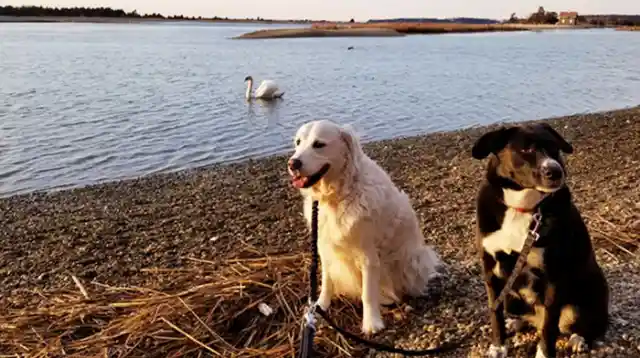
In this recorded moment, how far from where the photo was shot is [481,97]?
25953 millimetres

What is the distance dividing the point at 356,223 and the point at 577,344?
1687mm

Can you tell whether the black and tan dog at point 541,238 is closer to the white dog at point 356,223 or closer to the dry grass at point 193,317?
the white dog at point 356,223

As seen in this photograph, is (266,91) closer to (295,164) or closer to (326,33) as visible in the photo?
(295,164)

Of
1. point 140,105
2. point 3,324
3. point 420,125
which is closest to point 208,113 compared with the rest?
point 140,105

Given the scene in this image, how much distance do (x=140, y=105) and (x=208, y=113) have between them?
3035 millimetres

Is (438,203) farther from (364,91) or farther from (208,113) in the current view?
(364,91)

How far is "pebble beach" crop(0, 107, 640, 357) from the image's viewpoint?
15.9ft

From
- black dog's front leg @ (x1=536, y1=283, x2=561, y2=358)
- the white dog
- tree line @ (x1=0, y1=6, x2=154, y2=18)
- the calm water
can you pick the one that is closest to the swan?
the calm water

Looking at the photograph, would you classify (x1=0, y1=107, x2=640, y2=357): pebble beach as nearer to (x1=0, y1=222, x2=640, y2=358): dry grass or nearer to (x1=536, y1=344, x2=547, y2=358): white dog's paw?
(x1=0, y1=222, x2=640, y2=358): dry grass

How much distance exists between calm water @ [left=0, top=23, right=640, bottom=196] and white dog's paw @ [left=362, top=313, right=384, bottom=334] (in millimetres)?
9762

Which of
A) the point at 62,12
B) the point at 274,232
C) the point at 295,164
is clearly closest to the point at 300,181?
the point at 295,164

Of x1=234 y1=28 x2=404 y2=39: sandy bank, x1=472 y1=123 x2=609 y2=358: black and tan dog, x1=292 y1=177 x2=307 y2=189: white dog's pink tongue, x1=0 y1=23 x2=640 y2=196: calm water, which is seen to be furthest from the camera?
x1=234 y1=28 x2=404 y2=39: sandy bank

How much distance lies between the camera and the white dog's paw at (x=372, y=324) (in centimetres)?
489

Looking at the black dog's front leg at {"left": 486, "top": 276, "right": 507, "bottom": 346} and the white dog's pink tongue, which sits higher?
the white dog's pink tongue
